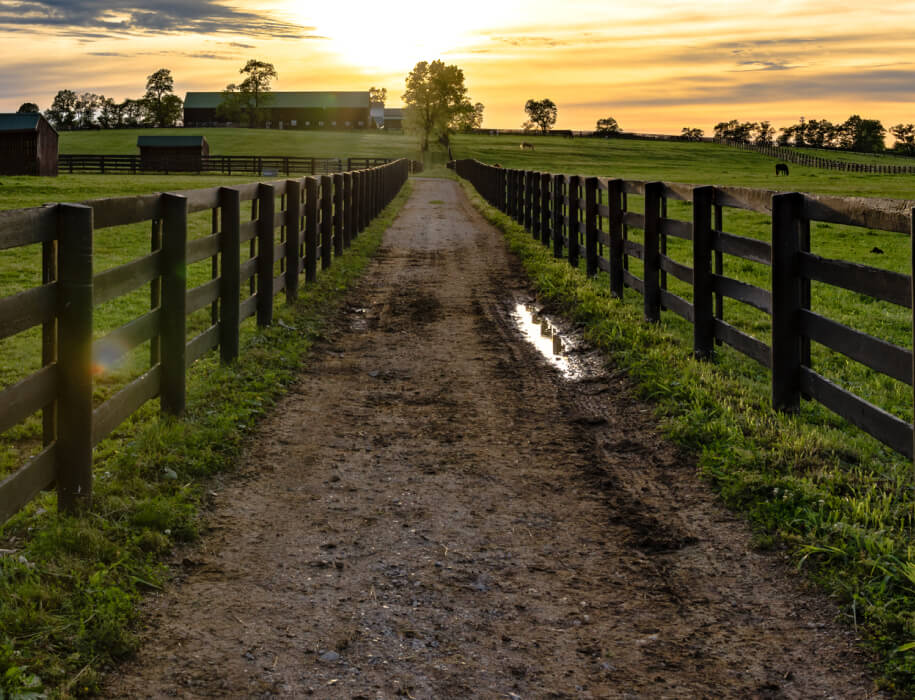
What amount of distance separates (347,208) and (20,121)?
47699mm

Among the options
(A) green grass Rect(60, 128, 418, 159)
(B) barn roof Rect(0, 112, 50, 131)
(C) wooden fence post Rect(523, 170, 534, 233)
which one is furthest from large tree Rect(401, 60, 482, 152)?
(C) wooden fence post Rect(523, 170, 534, 233)

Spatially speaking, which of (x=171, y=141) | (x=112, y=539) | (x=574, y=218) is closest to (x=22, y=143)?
(x=171, y=141)

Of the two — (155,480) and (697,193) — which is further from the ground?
(697,193)

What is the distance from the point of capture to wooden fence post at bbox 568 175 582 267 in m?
15.2

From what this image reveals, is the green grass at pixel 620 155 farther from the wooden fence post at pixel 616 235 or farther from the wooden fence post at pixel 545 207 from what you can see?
the wooden fence post at pixel 616 235

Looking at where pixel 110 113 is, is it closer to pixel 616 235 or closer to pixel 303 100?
pixel 303 100

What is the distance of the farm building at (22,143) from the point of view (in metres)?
57.6

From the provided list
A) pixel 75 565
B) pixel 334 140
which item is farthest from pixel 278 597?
pixel 334 140

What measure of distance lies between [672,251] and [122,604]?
15623mm

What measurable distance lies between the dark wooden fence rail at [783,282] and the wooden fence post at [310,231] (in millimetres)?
4178

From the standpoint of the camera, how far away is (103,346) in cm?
504

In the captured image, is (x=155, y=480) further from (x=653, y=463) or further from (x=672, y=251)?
(x=672, y=251)

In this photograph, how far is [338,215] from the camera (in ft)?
56.1

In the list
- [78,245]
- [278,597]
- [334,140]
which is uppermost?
[334,140]
